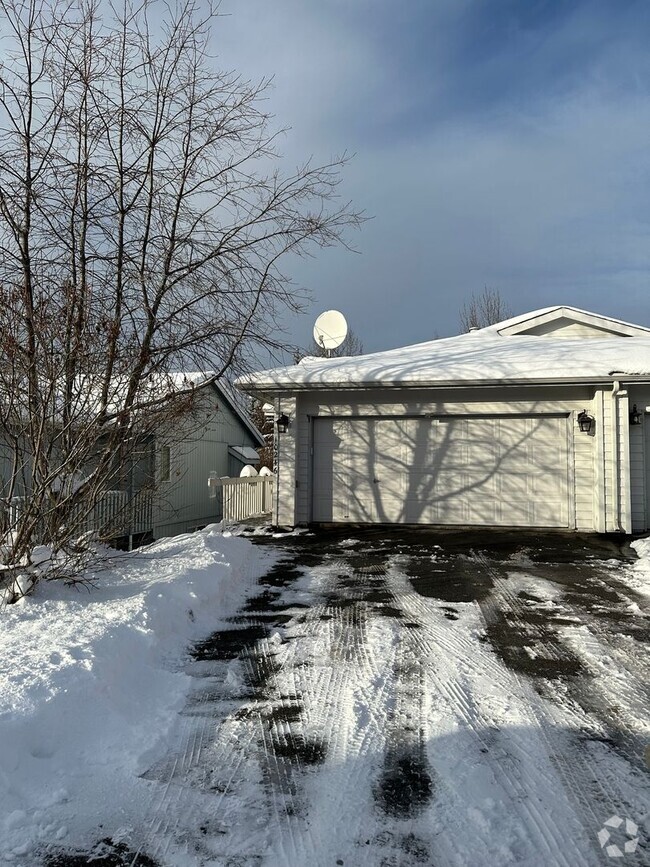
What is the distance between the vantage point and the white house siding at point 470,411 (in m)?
9.90

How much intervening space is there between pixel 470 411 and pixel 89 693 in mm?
8421

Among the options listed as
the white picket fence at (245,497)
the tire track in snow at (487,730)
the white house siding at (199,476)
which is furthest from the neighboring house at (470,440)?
the white house siding at (199,476)

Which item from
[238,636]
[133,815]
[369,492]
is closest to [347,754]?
[133,815]

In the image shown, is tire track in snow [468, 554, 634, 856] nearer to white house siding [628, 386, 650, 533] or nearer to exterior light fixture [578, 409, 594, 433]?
exterior light fixture [578, 409, 594, 433]

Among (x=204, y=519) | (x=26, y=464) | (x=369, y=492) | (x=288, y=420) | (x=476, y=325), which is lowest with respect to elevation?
(x=204, y=519)

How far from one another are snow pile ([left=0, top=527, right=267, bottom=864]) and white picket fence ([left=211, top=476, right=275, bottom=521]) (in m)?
5.82

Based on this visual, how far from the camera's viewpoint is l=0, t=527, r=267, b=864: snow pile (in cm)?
234

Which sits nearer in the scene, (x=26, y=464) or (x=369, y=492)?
(x=26, y=464)

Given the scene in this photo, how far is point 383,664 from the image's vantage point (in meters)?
3.94

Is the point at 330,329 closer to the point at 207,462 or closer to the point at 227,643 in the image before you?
the point at 207,462

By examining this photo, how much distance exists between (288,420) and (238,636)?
20.8 ft

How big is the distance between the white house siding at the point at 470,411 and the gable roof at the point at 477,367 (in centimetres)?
43

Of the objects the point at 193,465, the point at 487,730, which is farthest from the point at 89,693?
the point at 193,465

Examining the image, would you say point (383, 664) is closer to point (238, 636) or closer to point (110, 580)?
point (238, 636)
